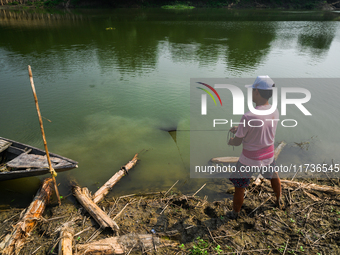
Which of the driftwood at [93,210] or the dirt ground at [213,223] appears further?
the driftwood at [93,210]

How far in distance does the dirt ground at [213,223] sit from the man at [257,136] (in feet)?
1.79

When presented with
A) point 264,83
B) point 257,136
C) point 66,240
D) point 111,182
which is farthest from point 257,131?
point 111,182

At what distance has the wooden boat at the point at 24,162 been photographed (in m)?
4.56

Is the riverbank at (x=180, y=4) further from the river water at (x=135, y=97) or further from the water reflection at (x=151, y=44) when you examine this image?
the river water at (x=135, y=97)

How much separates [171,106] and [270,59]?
9.73 metres

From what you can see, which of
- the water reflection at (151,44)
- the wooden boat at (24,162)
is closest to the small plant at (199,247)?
the wooden boat at (24,162)

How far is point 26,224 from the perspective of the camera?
144 inches

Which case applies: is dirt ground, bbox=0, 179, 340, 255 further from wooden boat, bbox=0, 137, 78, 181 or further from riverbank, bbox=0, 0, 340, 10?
riverbank, bbox=0, 0, 340, 10

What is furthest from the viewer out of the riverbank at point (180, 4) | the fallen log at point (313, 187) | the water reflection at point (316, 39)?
the riverbank at point (180, 4)

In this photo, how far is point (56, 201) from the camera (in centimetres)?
459

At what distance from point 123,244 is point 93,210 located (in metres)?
0.96

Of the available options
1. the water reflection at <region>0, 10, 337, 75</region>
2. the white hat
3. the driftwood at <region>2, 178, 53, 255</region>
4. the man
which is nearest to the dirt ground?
the driftwood at <region>2, 178, 53, 255</region>

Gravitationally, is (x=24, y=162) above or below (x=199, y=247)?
above

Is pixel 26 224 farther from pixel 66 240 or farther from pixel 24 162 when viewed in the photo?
pixel 24 162
